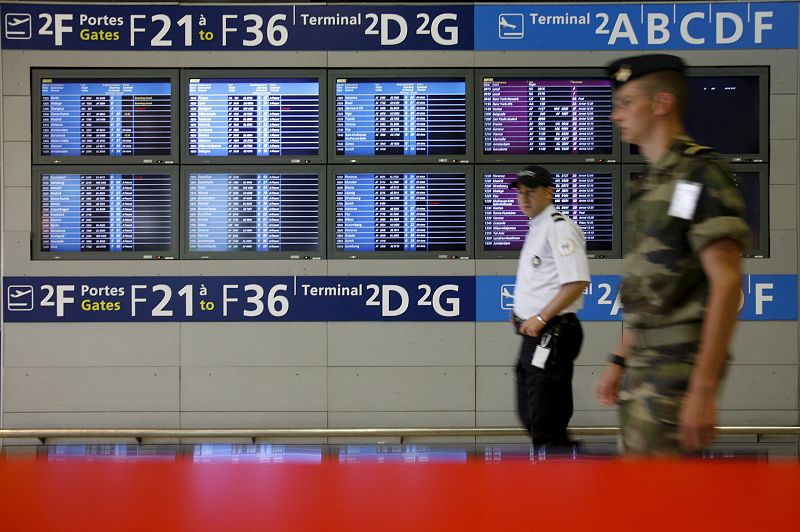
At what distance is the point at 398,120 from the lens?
18.8 ft

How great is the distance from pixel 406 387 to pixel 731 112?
9.94ft

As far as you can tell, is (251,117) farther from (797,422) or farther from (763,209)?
(797,422)

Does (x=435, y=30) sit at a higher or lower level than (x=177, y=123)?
higher

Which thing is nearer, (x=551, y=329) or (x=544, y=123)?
(x=551, y=329)

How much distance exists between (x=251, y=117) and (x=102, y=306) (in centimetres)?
171

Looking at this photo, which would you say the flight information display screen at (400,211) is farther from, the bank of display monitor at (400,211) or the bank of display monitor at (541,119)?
the bank of display monitor at (541,119)

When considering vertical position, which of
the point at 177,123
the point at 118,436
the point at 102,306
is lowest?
the point at 118,436

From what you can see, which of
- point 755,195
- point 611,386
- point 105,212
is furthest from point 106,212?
point 755,195

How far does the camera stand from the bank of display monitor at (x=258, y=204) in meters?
5.71

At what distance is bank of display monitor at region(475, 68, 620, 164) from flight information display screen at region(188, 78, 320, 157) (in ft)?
4.04

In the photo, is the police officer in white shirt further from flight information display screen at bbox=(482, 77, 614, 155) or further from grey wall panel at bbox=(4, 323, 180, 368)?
grey wall panel at bbox=(4, 323, 180, 368)

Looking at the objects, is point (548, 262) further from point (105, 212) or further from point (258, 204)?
point (105, 212)

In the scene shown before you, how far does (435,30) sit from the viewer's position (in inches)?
227

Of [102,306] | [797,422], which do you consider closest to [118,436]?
[102,306]
